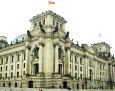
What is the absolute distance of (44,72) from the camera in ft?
217

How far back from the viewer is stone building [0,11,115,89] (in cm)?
6631

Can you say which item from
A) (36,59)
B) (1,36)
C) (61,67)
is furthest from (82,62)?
(1,36)

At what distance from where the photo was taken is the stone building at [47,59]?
218 ft

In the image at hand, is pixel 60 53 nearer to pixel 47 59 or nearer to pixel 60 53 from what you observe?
pixel 60 53

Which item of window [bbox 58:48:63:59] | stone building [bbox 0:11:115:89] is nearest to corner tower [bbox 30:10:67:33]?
stone building [bbox 0:11:115:89]

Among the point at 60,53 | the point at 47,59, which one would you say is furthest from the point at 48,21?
the point at 47,59

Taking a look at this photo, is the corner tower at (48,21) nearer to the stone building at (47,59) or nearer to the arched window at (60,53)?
the stone building at (47,59)

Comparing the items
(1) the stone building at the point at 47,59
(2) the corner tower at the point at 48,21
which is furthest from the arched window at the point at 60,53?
(2) the corner tower at the point at 48,21

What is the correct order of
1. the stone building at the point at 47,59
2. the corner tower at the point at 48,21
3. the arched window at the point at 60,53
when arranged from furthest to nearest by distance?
the arched window at the point at 60,53
the corner tower at the point at 48,21
the stone building at the point at 47,59

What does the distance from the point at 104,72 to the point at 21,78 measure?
139 feet

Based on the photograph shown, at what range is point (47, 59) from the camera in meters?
66.4

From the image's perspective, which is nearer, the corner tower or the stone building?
the stone building

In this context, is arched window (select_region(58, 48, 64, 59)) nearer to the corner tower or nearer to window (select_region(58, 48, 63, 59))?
window (select_region(58, 48, 63, 59))

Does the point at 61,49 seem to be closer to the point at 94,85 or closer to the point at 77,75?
the point at 77,75
